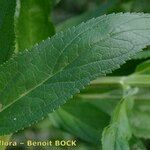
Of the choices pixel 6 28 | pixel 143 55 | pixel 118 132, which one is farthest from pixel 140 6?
pixel 6 28

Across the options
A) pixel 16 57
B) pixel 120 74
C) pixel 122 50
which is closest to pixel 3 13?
pixel 16 57

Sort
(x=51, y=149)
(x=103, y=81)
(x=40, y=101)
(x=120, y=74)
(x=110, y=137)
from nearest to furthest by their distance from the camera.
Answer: (x=40, y=101) → (x=110, y=137) → (x=103, y=81) → (x=120, y=74) → (x=51, y=149)

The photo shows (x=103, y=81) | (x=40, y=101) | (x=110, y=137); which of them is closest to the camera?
(x=40, y=101)

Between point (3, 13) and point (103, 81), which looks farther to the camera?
point (103, 81)

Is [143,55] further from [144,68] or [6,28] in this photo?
[6,28]

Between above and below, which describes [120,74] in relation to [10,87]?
above

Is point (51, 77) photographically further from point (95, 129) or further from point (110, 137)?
point (95, 129)

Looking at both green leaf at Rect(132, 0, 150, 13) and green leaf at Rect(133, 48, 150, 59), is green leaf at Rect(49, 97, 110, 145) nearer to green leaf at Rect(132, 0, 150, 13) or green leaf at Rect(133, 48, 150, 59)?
green leaf at Rect(133, 48, 150, 59)

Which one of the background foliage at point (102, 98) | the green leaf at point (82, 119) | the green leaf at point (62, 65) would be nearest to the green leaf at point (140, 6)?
the background foliage at point (102, 98)
